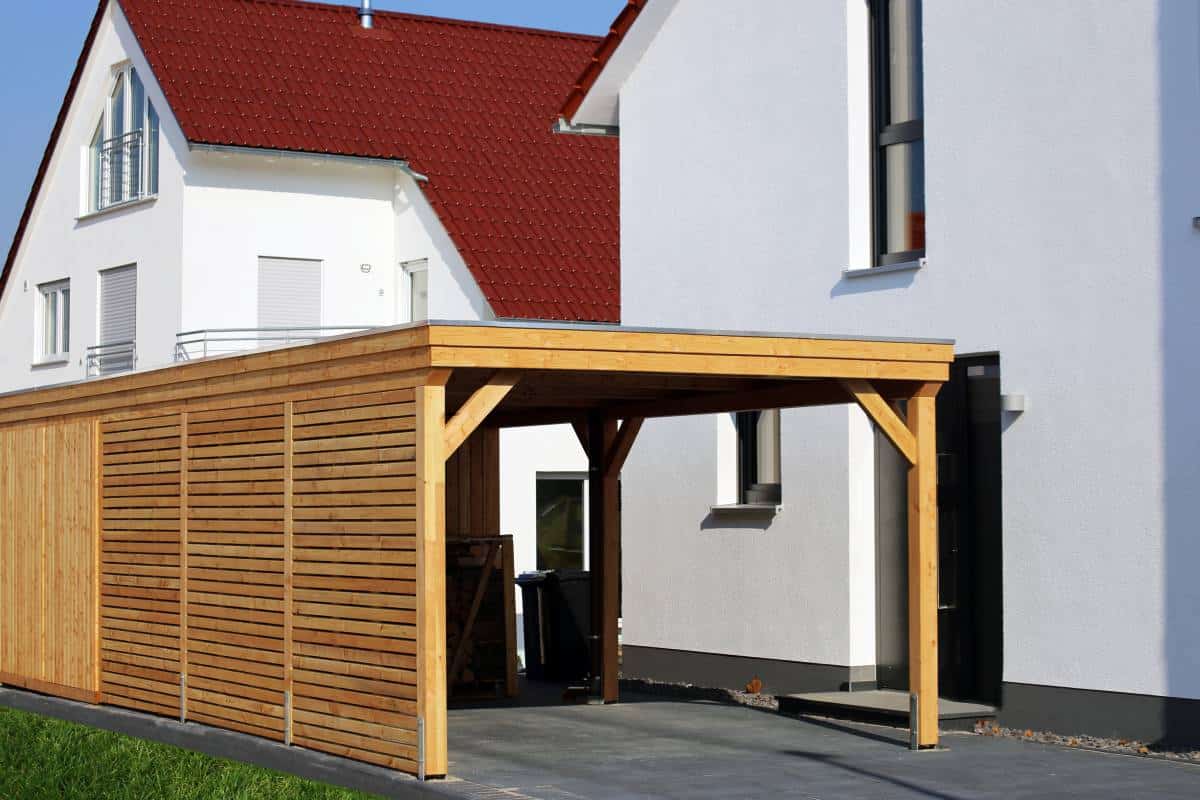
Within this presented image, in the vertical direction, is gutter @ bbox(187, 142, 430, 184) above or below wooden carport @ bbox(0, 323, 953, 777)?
above

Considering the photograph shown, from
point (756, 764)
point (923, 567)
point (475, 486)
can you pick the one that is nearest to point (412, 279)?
point (475, 486)

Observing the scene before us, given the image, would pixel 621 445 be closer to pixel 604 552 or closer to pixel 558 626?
pixel 604 552

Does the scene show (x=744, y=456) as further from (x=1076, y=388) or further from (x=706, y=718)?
(x=1076, y=388)

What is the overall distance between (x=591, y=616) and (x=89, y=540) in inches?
168

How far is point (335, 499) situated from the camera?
11617mm

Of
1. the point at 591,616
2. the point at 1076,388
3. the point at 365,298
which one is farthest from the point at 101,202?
the point at 1076,388

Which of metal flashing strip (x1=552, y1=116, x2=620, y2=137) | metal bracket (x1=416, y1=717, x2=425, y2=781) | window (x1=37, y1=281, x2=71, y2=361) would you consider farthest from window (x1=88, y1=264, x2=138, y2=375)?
metal bracket (x1=416, y1=717, x2=425, y2=781)

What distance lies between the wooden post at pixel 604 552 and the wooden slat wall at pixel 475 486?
4.08ft

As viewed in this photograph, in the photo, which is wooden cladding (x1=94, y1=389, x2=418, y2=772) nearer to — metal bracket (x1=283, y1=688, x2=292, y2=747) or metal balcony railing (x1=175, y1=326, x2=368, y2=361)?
metal bracket (x1=283, y1=688, x2=292, y2=747)

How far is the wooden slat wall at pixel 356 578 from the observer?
1077 cm

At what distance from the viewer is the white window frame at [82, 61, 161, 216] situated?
2570 cm

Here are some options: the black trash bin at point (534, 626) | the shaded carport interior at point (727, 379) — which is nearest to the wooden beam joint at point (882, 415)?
the shaded carport interior at point (727, 379)

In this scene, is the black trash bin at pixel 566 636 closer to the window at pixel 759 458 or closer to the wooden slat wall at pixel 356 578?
the window at pixel 759 458

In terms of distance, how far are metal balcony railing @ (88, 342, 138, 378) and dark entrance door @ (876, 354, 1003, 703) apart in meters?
15.1
